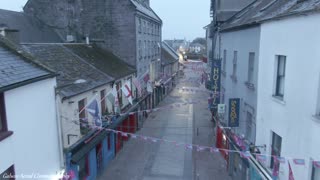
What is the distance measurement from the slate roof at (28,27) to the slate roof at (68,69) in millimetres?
5549

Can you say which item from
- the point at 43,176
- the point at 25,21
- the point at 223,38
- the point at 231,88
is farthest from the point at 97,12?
the point at 43,176

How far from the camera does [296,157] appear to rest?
30.1ft

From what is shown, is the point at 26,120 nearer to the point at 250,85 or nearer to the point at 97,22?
the point at 250,85

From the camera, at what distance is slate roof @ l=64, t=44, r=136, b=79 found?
20578 millimetres

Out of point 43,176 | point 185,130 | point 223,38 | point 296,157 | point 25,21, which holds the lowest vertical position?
point 185,130

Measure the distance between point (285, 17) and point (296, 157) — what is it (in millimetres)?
4562

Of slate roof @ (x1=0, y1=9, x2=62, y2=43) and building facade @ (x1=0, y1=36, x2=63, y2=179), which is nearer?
building facade @ (x1=0, y1=36, x2=63, y2=179)

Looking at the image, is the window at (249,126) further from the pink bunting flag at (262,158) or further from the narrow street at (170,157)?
the narrow street at (170,157)

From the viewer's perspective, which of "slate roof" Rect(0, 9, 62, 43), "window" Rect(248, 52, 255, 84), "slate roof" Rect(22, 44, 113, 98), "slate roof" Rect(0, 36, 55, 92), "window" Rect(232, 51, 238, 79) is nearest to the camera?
"slate roof" Rect(0, 36, 55, 92)

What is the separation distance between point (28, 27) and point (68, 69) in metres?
10.6

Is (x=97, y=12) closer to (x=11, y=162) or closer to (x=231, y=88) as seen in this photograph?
(x=231, y=88)

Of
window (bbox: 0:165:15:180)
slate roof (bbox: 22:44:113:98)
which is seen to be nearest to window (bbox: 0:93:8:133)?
window (bbox: 0:165:15:180)

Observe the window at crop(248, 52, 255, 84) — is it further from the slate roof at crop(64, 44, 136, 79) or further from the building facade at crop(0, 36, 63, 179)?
the slate roof at crop(64, 44, 136, 79)

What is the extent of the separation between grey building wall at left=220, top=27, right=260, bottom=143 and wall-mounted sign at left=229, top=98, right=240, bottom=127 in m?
0.27
